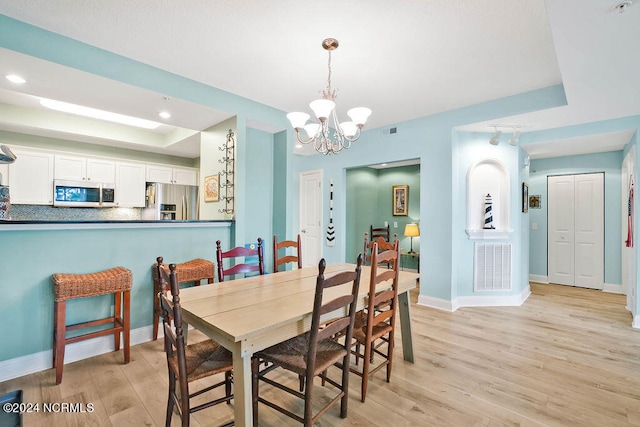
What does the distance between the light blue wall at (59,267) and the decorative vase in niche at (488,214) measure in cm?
394

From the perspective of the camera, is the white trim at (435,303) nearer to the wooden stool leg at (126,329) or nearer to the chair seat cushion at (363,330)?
the chair seat cushion at (363,330)

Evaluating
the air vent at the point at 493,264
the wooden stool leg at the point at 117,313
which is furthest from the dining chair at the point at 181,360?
the air vent at the point at 493,264

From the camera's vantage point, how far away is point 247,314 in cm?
156

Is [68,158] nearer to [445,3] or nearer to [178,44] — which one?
[178,44]

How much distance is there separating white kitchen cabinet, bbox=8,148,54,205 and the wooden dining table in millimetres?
3874

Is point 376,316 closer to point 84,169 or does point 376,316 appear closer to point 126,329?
point 126,329

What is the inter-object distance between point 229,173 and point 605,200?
237 inches

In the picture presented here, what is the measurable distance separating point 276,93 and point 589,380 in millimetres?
3894

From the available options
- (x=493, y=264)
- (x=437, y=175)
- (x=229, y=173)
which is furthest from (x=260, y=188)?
(x=493, y=264)

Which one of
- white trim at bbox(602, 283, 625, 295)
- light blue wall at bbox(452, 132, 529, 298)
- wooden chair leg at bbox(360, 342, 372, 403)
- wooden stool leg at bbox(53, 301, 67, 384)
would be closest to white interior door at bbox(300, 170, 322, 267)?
light blue wall at bbox(452, 132, 529, 298)

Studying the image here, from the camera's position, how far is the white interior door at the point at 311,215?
225 inches

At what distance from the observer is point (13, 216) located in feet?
13.8

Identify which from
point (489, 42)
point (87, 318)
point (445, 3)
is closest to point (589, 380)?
point (489, 42)

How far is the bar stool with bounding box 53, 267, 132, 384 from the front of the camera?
7.39ft
